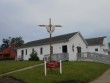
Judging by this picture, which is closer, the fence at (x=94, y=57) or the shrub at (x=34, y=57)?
the fence at (x=94, y=57)

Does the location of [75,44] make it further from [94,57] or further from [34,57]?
[34,57]

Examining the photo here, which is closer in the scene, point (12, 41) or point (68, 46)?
point (68, 46)

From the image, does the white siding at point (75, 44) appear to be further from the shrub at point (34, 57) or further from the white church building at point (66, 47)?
the shrub at point (34, 57)

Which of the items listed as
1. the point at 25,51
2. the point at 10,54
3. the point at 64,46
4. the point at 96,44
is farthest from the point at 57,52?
the point at 10,54

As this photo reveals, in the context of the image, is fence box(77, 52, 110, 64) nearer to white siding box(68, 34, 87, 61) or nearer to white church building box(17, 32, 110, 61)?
white church building box(17, 32, 110, 61)

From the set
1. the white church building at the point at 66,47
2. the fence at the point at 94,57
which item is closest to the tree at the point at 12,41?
the white church building at the point at 66,47

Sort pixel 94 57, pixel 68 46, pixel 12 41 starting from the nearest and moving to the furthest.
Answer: pixel 94 57 < pixel 68 46 < pixel 12 41

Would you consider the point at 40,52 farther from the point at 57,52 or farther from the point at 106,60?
the point at 106,60

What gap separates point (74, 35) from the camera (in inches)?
1529

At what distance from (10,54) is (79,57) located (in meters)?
35.7

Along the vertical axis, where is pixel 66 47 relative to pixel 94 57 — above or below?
above

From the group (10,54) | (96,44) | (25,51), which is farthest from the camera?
(10,54)

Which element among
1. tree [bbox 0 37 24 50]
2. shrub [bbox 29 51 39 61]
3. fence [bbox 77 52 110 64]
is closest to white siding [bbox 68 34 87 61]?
fence [bbox 77 52 110 64]

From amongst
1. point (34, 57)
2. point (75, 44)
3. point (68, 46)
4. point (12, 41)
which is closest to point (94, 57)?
point (75, 44)
